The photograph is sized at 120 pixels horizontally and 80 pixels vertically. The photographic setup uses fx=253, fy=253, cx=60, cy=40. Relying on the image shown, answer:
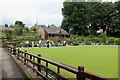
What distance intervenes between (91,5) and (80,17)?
26.5 ft

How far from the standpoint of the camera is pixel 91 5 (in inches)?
3337

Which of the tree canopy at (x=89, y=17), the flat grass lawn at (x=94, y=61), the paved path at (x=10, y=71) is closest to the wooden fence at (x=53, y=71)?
the paved path at (x=10, y=71)

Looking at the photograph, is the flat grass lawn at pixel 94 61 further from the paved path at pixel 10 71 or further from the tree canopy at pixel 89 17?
the tree canopy at pixel 89 17

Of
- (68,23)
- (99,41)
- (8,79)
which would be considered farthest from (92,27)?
(8,79)

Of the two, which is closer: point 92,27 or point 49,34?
point 49,34

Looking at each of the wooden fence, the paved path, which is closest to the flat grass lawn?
the wooden fence

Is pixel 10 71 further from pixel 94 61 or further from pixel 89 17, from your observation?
pixel 89 17

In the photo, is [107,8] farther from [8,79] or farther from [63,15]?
[8,79]

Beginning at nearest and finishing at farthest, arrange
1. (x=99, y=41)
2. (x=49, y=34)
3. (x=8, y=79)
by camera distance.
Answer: (x=8, y=79) → (x=99, y=41) → (x=49, y=34)

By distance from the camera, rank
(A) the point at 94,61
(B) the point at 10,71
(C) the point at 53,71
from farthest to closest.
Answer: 1. (A) the point at 94,61
2. (B) the point at 10,71
3. (C) the point at 53,71

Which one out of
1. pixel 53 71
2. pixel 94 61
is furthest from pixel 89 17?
pixel 53 71

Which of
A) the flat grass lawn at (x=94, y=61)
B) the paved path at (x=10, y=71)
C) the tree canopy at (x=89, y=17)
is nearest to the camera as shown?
the paved path at (x=10, y=71)

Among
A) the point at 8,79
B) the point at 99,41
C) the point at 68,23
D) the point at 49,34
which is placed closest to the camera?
the point at 8,79

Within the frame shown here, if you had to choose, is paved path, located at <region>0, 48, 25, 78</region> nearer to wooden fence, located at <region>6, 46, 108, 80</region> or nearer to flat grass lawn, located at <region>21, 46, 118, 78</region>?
wooden fence, located at <region>6, 46, 108, 80</region>
